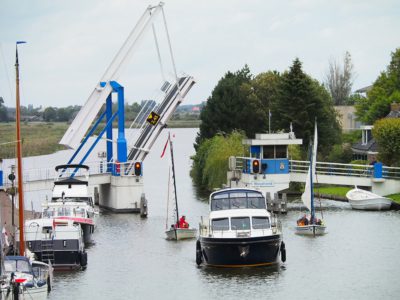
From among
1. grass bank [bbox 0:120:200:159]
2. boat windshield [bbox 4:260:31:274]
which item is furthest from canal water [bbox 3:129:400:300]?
grass bank [bbox 0:120:200:159]

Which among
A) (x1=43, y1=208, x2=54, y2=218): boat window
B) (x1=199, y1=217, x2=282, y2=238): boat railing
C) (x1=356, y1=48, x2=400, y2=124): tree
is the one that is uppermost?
(x1=356, y1=48, x2=400, y2=124): tree

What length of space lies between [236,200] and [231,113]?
160ft

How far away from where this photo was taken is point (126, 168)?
69250mm

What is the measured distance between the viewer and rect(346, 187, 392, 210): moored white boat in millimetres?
64625

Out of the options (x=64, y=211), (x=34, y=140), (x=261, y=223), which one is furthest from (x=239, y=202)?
(x=34, y=140)

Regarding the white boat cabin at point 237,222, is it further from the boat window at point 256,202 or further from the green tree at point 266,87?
the green tree at point 266,87

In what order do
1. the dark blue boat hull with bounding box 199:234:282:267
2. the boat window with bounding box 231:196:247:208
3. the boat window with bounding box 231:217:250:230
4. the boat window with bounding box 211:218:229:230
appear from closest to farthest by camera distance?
the dark blue boat hull with bounding box 199:234:282:267 < the boat window with bounding box 231:217:250:230 < the boat window with bounding box 211:218:229:230 < the boat window with bounding box 231:196:247:208

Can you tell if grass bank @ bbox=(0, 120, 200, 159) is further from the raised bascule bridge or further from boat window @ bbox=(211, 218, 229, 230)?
boat window @ bbox=(211, 218, 229, 230)

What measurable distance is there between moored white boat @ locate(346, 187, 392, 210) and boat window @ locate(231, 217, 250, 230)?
20.0m

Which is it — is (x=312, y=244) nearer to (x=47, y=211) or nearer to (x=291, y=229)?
(x=291, y=229)

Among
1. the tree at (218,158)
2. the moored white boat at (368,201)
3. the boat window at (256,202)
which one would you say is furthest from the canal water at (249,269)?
the tree at (218,158)

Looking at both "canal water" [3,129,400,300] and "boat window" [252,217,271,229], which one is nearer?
"canal water" [3,129,400,300]

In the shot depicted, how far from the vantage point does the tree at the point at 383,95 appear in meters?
97.1

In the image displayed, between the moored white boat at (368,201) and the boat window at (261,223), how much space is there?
763 inches
